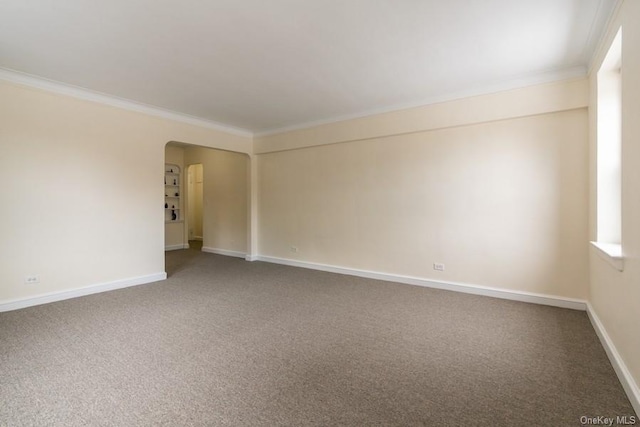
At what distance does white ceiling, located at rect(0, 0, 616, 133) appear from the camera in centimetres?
246

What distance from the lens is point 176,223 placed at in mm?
8594

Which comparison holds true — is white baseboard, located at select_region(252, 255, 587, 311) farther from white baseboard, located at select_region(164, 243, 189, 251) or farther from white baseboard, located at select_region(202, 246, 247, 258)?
white baseboard, located at select_region(164, 243, 189, 251)

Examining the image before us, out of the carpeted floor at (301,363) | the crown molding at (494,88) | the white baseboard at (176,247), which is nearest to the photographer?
the carpeted floor at (301,363)

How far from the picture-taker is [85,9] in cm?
245

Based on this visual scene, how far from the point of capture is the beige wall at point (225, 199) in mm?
7312

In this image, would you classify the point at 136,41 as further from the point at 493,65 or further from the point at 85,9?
the point at 493,65

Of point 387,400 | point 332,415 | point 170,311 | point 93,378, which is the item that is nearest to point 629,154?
point 387,400

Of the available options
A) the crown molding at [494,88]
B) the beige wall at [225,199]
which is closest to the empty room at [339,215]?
the crown molding at [494,88]

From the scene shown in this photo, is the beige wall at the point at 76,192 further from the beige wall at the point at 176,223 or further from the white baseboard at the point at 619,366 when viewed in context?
the white baseboard at the point at 619,366

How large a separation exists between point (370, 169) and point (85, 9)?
159 inches

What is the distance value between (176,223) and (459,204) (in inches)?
292

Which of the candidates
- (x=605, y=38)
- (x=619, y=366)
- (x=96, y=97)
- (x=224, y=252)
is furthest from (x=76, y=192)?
(x=605, y=38)

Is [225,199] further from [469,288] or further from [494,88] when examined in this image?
[494,88]

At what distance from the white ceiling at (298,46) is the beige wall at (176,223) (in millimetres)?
4295
